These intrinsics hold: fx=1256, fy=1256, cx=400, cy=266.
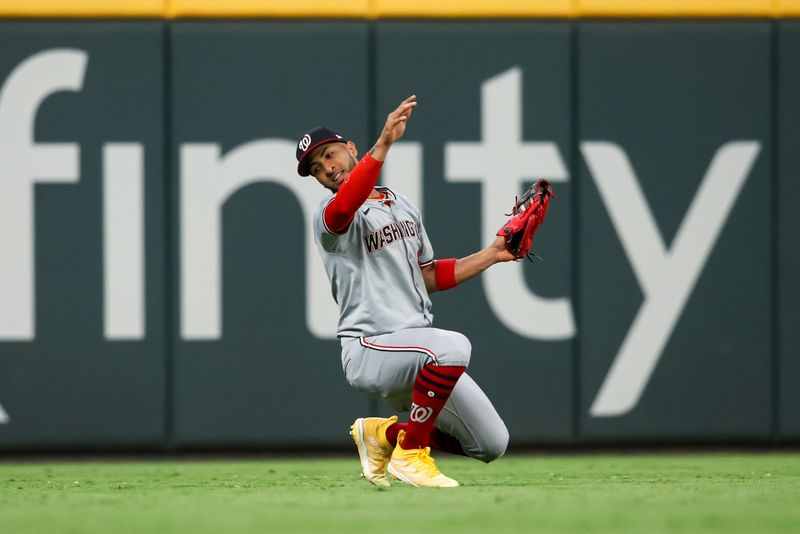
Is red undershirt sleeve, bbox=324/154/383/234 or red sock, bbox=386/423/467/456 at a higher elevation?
red undershirt sleeve, bbox=324/154/383/234

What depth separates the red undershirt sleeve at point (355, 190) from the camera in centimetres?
418

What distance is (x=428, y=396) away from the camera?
14.1ft

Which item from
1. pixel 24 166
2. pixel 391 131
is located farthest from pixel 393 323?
pixel 24 166

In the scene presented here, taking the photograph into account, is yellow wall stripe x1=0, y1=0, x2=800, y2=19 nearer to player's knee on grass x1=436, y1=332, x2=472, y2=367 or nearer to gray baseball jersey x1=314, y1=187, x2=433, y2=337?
gray baseball jersey x1=314, y1=187, x2=433, y2=337

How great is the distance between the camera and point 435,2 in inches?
271

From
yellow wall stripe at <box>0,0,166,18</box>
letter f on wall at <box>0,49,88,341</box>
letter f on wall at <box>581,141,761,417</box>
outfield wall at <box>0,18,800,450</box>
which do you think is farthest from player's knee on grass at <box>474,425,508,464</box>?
yellow wall stripe at <box>0,0,166,18</box>

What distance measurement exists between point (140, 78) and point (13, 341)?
1.59 m

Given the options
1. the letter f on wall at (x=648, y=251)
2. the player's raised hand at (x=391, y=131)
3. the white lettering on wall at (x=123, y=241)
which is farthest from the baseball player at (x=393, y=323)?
the white lettering on wall at (x=123, y=241)

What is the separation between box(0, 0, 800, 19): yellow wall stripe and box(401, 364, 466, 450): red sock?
3.10m

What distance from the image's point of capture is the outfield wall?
269 inches

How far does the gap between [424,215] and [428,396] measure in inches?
106

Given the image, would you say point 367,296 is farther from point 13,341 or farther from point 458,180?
point 13,341

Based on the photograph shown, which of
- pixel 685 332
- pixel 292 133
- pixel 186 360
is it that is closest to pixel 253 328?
pixel 186 360

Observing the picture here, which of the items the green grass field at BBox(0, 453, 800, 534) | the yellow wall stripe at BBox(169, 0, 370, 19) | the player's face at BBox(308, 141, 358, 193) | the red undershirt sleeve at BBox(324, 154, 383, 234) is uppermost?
the yellow wall stripe at BBox(169, 0, 370, 19)
